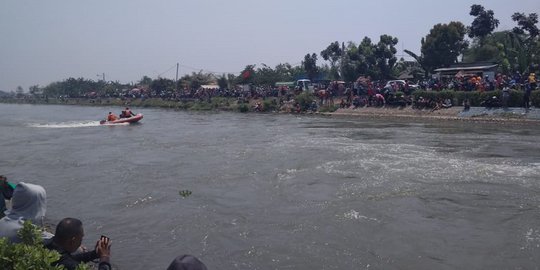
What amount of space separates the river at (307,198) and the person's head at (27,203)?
3.42 meters

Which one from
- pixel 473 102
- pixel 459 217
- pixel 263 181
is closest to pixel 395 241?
pixel 459 217

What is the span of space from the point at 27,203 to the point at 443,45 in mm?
45269

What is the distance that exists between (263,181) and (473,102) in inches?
812

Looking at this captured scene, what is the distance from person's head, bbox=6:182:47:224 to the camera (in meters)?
4.61

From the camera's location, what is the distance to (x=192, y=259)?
285 cm

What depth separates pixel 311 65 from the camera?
62.2 meters

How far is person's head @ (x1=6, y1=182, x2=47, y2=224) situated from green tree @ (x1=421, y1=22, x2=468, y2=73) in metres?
44.8

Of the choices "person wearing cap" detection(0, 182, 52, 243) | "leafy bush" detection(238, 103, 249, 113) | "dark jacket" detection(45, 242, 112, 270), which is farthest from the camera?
"leafy bush" detection(238, 103, 249, 113)

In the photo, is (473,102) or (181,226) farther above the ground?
(473,102)

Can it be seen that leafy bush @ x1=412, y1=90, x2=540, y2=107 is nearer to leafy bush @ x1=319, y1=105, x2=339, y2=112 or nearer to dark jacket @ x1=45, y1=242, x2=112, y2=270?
leafy bush @ x1=319, y1=105, x2=339, y2=112

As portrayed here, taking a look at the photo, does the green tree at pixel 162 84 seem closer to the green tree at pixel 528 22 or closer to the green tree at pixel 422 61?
the green tree at pixel 422 61

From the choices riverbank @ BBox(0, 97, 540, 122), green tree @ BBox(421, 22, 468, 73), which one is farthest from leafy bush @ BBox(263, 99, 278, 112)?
green tree @ BBox(421, 22, 468, 73)

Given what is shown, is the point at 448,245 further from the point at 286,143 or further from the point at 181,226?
the point at 286,143

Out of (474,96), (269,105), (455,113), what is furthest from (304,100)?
(474,96)
